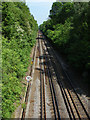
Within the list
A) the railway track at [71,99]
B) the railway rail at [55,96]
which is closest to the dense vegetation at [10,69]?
the railway rail at [55,96]

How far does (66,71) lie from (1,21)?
1459 centimetres

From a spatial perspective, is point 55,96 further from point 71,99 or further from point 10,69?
point 10,69

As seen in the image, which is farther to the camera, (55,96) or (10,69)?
(55,96)

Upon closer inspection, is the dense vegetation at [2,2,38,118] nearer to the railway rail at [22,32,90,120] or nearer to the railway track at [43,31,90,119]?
the railway rail at [22,32,90,120]

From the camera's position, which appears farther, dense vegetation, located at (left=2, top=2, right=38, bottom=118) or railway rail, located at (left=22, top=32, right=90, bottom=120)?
railway rail, located at (left=22, top=32, right=90, bottom=120)

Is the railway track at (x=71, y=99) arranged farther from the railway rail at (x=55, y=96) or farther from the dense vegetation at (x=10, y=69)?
the dense vegetation at (x=10, y=69)

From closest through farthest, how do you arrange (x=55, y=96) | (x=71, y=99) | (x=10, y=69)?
1. (x=10, y=69)
2. (x=71, y=99)
3. (x=55, y=96)

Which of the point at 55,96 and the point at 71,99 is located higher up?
the point at 55,96

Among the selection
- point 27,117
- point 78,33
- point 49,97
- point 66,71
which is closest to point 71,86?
point 49,97

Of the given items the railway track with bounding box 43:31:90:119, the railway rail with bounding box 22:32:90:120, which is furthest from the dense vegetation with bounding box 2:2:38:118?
the railway track with bounding box 43:31:90:119

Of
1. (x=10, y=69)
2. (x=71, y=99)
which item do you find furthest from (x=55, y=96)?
(x=10, y=69)

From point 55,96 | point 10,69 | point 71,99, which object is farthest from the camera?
point 55,96

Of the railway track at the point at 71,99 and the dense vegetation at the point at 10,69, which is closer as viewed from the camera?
the dense vegetation at the point at 10,69

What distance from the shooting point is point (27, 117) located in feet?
38.6
